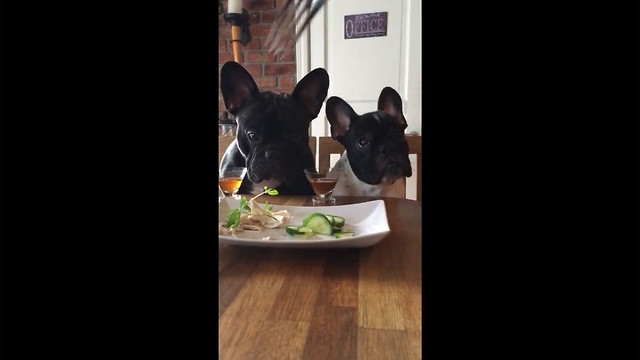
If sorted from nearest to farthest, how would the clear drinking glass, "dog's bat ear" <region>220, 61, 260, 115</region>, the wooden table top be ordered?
the wooden table top
"dog's bat ear" <region>220, 61, 260, 115</region>
the clear drinking glass

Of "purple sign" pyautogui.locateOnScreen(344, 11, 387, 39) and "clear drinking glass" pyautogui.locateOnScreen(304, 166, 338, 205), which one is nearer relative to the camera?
"purple sign" pyautogui.locateOnScreen(344, 11, 387, 39)

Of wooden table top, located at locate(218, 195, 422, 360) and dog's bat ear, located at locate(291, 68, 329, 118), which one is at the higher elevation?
dog's bat ear, located at locate(291, 68, 329, 118)

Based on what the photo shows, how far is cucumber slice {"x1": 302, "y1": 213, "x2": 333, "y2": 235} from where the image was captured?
0.51 m

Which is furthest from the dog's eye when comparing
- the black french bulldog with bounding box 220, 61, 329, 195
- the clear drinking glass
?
the clear drinking glass

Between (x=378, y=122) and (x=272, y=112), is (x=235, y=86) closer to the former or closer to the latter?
(x=272, y=112)

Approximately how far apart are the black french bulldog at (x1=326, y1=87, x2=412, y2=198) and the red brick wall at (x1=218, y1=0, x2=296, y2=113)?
0.28 feet

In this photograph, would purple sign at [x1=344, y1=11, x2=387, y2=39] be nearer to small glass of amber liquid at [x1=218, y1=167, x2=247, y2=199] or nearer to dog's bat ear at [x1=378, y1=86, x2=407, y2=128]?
dog's bat ear at [x1=378, y1=86, x2=407, y2=128]

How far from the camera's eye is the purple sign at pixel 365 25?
1.78 feet

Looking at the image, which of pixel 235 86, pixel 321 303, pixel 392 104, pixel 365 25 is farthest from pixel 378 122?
pixel 321 303

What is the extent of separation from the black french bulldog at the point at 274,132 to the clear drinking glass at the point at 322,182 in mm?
20
